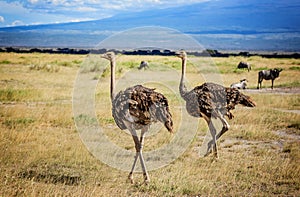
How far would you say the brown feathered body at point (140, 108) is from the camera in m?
6.79

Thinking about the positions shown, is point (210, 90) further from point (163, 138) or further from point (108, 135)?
point (108, 135)

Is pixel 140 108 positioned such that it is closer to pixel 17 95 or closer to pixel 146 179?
pixel 146 179

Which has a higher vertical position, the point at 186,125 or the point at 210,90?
the point at 210,90

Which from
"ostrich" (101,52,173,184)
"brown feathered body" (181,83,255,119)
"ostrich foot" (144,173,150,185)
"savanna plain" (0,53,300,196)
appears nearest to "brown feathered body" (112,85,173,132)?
"ostrich" (101,52,173,184)

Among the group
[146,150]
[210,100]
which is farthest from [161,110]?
[146,150]

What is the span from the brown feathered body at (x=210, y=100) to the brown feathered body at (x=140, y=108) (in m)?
1.72


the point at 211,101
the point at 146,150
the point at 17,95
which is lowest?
the point at 146,150

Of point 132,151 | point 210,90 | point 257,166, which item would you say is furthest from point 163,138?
point 257,166

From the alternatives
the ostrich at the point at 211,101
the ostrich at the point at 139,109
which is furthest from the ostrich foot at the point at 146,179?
the ostrich at the point at 211,101

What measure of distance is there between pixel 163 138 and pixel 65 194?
4.28 meters

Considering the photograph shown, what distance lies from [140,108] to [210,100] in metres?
2.27

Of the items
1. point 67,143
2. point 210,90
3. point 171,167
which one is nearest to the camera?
point 171,167

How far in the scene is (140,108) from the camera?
6805mm

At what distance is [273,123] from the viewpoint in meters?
12.4
